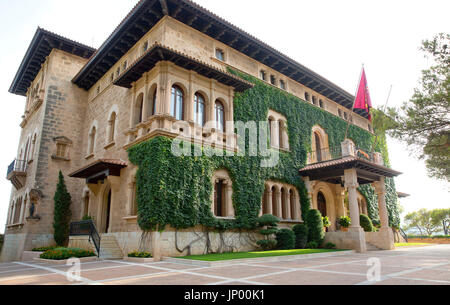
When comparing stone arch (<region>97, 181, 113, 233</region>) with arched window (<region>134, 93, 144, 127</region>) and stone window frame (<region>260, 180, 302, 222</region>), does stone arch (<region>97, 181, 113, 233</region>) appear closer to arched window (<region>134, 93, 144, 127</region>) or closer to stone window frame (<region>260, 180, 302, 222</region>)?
arched window (<region>134, 93, 144, 127</region>)

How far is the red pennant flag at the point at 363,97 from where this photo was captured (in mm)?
21633

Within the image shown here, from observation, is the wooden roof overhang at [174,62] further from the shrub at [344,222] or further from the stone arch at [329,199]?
the shrub at [344,222]

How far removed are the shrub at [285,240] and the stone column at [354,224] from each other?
393cm

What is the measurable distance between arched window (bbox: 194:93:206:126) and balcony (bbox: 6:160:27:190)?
14.7 metres

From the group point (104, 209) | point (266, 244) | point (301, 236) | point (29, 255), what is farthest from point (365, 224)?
point (29, 255)

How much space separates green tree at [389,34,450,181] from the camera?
46.8ft

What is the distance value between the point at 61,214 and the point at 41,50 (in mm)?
12544

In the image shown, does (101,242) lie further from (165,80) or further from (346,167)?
(346,167)

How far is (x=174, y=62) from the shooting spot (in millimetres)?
15516

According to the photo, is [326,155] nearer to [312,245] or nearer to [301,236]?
[312,245]

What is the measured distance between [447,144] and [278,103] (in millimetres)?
9746

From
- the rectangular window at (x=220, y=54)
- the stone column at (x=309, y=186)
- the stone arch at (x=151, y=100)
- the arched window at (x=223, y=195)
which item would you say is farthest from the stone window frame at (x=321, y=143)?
the stone arch at (x=151, y=100)


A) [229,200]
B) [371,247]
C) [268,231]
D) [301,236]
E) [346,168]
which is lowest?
[371,247]
